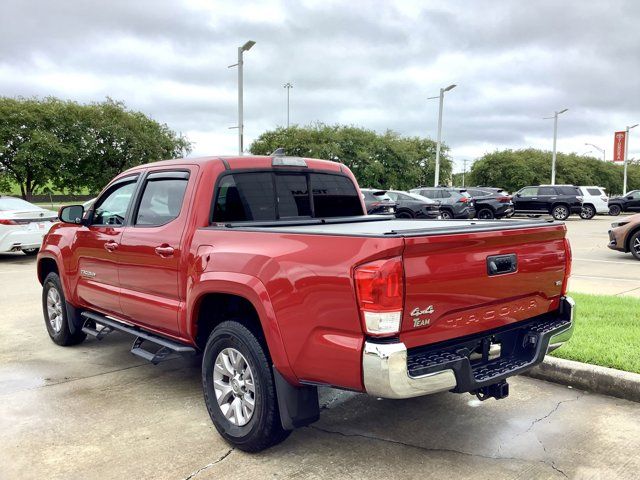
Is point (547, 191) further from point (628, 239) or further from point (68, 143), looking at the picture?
point (68, 143)

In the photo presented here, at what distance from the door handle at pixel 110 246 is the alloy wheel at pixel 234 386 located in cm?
159

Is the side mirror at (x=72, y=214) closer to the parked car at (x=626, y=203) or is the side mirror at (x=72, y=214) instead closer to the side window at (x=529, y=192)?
the side window at (x=529, y=192)

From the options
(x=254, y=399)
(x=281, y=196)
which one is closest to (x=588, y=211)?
(x=281, y=196)

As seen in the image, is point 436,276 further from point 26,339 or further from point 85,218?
point 26,339

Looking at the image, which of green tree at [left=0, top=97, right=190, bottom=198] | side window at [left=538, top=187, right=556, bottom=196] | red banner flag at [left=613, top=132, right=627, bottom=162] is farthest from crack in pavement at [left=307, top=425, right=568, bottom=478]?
red banner flag at [left=613, top=132, right=627, bottom=162]

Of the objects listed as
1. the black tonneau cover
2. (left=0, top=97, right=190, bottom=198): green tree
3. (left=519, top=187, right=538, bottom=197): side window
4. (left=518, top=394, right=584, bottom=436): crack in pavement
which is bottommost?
(left=518, top=394, right=584, bottom=436): crack in pavement

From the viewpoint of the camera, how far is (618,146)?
5503 centimetres

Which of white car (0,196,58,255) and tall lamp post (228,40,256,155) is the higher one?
tall lamp post (228,40,256,155)

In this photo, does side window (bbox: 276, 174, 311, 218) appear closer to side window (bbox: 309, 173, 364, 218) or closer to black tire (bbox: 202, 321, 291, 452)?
side window (bbox: 309, 173, 364, 218)

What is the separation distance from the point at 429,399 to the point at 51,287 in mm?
4181

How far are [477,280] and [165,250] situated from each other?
219cm

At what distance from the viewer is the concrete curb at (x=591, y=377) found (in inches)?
169

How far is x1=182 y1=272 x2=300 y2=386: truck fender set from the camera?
314cm

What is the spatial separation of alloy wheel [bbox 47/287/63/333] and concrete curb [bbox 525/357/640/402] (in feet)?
15.4
